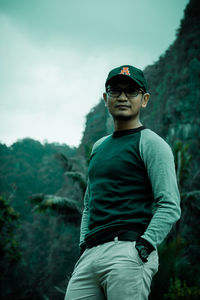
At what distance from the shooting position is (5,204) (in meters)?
11.6

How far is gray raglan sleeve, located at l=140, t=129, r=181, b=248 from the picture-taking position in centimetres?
124

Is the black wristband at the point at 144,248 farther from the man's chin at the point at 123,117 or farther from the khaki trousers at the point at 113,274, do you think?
the man's chin at the point at 123,117

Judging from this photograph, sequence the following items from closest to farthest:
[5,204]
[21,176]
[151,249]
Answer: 1. [151,249]
2. [5,204]
3. [21,176]

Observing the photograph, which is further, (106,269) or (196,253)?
(196,253)

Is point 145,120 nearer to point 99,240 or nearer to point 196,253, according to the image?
point 196,253

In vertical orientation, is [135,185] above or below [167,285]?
above

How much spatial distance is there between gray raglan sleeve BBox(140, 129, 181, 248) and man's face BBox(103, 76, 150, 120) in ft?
0.59

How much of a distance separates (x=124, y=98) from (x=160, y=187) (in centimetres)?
56

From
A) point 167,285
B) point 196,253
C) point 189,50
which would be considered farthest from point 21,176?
point 167,285

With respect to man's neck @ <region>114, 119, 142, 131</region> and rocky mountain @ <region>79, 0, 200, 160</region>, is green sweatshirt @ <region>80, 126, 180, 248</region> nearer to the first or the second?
man's neck @ <region>114, 119, 142, 131</region>

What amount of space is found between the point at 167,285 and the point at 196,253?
230 inches

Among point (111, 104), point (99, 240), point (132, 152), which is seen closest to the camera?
point (99, 240)

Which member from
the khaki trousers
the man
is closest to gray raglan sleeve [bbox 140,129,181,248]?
the man

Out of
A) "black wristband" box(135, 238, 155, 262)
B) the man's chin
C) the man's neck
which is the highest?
the man's chin
